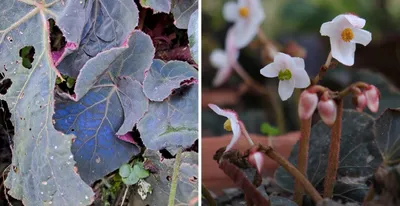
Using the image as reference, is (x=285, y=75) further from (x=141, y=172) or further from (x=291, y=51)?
(x=291, y=51)

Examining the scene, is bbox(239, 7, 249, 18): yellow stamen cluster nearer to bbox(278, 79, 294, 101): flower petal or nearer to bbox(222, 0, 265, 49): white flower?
bbox(222, 0, 265, 49): white flower

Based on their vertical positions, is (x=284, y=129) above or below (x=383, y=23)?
below

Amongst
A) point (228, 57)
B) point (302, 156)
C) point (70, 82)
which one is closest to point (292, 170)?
point (302, 156)

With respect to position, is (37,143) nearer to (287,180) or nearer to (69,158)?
(69,158)

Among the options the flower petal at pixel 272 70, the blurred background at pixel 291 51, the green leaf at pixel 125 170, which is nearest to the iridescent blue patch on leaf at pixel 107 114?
the green leaf at pixel 125 170

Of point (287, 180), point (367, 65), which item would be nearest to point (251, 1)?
point (287, 180)

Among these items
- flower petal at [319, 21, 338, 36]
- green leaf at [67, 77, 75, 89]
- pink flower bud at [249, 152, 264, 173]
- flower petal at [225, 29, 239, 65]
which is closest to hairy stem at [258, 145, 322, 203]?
pink flower bud at [249, 152, 264, 173]
